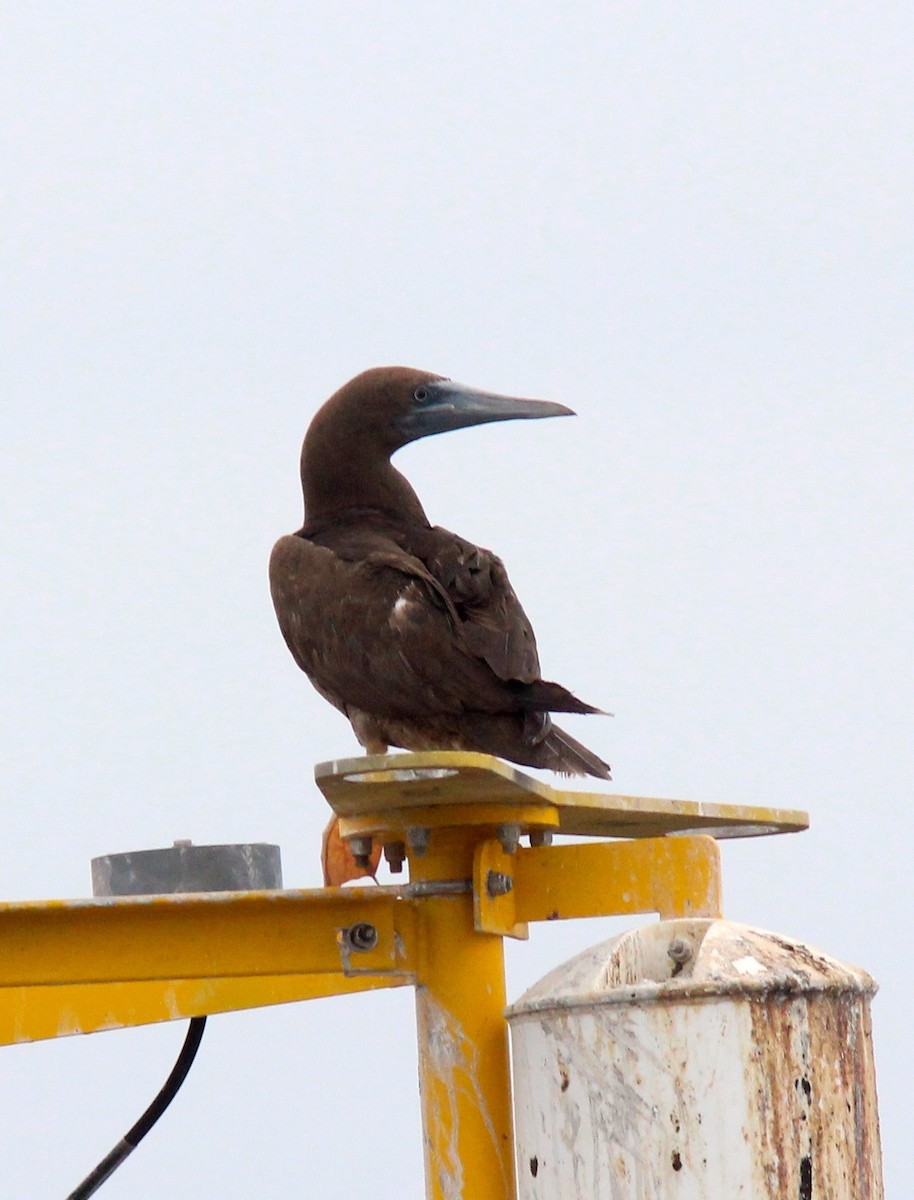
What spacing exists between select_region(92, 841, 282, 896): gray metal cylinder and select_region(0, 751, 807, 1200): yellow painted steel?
0.13 metres

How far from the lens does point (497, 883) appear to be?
2.87 metres

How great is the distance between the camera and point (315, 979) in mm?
2951

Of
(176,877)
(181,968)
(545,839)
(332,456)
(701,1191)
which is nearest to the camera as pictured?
(701,1191)

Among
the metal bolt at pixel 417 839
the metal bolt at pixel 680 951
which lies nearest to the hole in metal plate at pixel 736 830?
the metal bolt at pixel 417 839

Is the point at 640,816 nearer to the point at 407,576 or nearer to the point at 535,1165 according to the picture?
the point at 535,1165

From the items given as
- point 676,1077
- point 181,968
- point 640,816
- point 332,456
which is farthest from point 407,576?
point 676,1077

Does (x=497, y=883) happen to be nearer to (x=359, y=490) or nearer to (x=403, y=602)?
(x=403, y=602)

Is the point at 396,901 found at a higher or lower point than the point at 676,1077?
higher

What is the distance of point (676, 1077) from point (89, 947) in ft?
2.60

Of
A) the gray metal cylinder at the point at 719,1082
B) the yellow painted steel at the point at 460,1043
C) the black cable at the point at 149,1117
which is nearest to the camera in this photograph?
the gray metal cylinder at the point at 719,1082

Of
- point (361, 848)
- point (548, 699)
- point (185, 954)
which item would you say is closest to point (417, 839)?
point (361, 848)

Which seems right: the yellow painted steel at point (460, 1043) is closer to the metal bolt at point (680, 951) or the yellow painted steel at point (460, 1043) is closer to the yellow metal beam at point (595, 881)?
the yellow metal beam at point (595, 881)

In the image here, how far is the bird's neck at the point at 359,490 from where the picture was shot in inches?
204

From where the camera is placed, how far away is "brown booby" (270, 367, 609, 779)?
416cm
